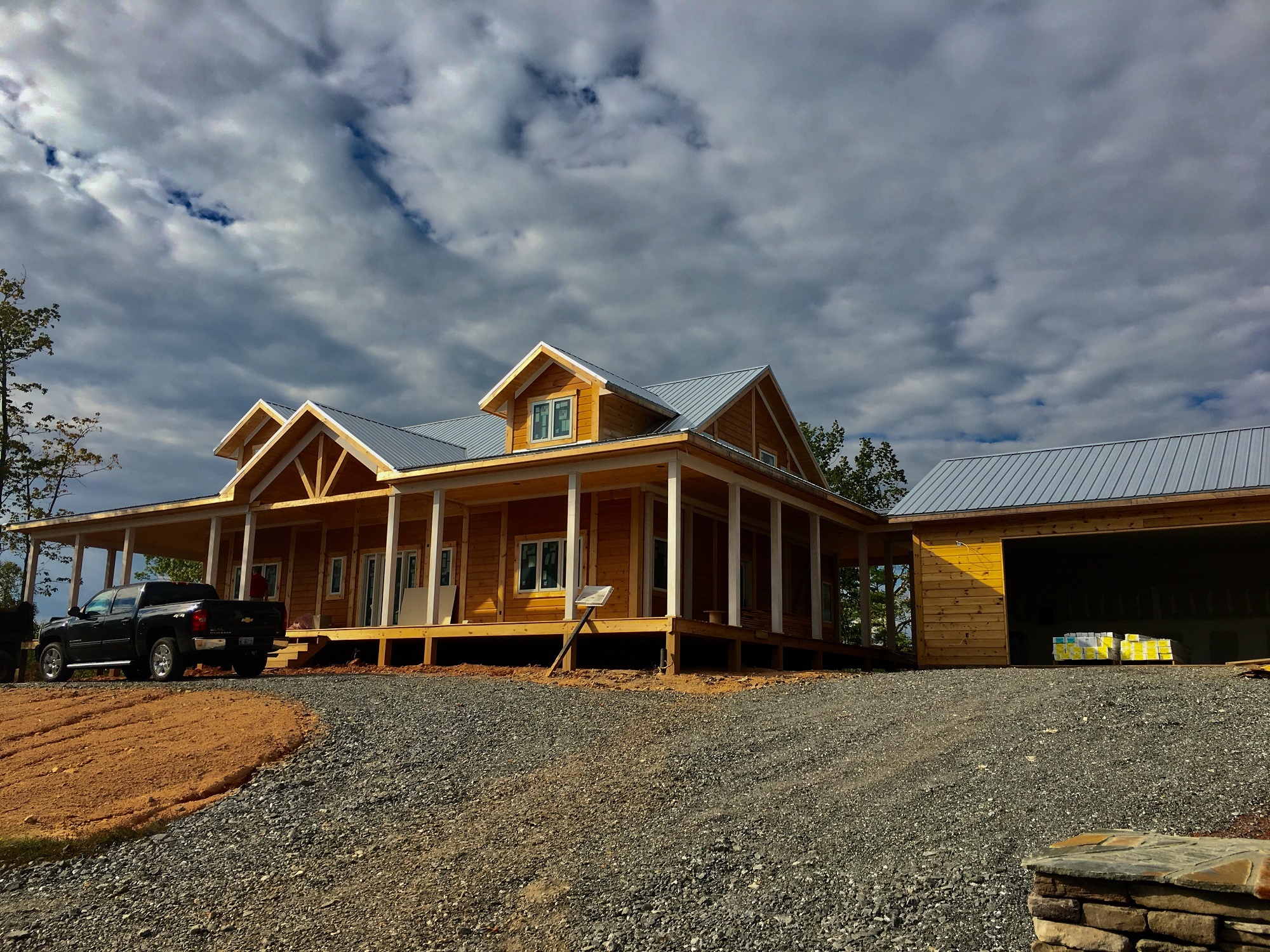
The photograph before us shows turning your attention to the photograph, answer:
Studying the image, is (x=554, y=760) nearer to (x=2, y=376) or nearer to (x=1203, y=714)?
Answer: (x=1203, y=714)

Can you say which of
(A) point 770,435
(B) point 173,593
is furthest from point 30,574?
(A) point 770,435

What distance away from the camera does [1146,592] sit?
28125mm

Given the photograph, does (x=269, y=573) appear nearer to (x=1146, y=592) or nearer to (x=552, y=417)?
(x=552, y=417)

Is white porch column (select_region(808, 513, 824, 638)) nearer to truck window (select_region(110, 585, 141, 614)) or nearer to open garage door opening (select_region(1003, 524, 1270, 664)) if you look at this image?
open garage door opening (select_region(1003, 524, 1270, 664))

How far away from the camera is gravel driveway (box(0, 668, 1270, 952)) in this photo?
6176mm

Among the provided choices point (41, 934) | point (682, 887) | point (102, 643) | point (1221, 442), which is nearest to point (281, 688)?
point (102, 643)

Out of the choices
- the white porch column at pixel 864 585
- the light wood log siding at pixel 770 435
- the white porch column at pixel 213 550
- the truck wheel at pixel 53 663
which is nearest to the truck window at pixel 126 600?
the truck wheel at pixel 53 663

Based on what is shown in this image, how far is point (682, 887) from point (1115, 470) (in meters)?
18.0

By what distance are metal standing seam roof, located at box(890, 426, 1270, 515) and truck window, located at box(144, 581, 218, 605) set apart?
46.7ft

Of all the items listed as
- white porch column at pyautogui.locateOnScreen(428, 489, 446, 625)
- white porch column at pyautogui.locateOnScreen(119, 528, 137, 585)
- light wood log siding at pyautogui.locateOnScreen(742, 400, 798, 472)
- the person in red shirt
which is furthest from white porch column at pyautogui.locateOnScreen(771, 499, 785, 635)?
white porch column at pyautogui.locateOnScreen(119, 528, 137, 585)

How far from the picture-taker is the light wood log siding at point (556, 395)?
21453 mm

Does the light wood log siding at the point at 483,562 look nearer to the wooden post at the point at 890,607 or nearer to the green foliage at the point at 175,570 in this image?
the wooden post at the point at 890,607

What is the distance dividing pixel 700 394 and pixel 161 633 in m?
12.5

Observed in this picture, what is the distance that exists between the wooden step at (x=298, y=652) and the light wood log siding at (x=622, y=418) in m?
7.21
